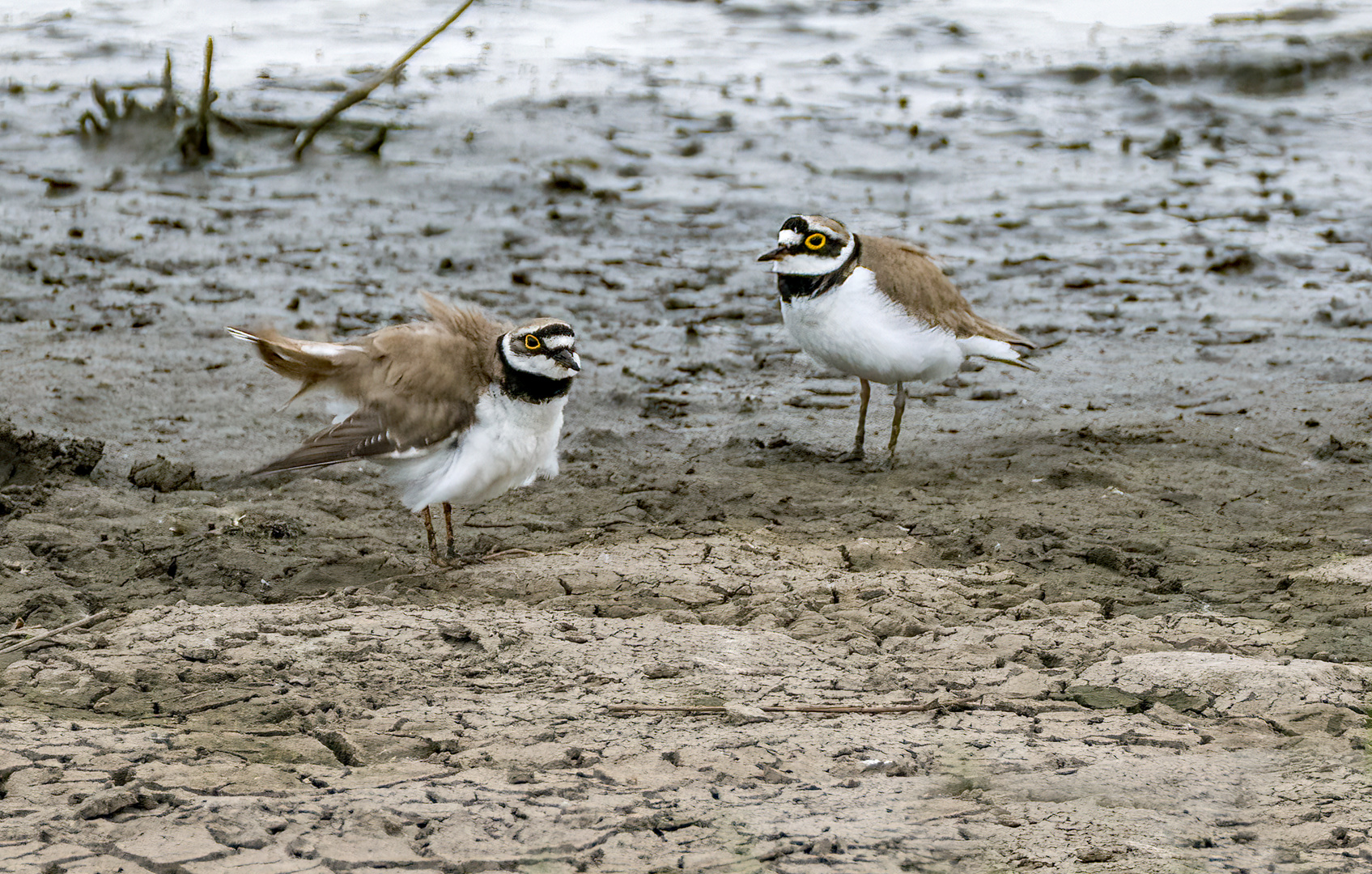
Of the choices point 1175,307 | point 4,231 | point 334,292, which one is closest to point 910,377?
point 1175,307

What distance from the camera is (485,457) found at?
17.0 feet

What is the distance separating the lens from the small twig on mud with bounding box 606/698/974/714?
3.79 metres

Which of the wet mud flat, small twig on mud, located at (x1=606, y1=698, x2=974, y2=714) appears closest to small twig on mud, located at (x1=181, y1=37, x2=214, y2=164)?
the wet mud flat

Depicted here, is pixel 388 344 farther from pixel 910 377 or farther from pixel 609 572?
pixel 910 377

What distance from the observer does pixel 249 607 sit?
4.58m

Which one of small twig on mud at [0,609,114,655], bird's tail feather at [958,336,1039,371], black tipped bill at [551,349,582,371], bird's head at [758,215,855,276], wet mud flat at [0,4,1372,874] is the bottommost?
small twig on mud at [0,609,114,655]

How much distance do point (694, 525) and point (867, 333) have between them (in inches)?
66.1

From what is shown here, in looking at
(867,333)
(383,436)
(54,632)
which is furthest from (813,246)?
(54,632)

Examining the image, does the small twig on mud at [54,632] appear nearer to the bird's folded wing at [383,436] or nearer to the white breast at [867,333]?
the bird's folded wing at [383,436]

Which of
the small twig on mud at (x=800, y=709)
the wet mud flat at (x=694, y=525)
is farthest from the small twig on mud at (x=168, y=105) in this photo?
the small twig on mud at (x=800, y=709)

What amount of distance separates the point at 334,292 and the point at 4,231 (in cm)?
273

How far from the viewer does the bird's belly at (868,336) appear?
6965 mm

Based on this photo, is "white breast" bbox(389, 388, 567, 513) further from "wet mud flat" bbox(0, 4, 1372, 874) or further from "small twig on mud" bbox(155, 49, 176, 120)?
"small twig on mud" bbox(155, 49, 176, 120)

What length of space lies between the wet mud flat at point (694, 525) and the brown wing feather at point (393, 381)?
52cm
